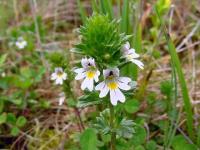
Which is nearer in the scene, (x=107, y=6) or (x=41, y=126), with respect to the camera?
(x=107, y=6)

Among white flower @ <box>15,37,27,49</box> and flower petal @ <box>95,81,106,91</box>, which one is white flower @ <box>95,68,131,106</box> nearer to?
flower petal @ <box>95,81,106,91</box>

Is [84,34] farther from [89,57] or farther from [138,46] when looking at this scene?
[138,46]

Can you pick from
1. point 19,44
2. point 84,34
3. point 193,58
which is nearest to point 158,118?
point 193,58

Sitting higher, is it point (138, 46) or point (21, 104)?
point (138, 46)

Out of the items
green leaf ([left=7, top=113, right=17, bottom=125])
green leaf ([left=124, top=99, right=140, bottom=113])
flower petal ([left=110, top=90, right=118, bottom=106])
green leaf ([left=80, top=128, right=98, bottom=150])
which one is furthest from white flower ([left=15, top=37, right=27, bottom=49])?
flower petal ([left=110, top=90, right=118, bottom=106])

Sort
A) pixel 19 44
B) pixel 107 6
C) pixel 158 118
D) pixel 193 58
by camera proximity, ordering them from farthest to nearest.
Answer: pixel 19 44 → pixel 193 58 → pixel 158 118 → pixel 107 6

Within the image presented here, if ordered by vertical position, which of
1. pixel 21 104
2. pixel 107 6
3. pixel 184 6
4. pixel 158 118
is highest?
pixel 184 6

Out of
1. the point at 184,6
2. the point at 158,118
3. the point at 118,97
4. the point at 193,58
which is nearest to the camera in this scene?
the point at 118,97

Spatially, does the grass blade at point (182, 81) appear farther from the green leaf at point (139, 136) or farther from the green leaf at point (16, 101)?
the green leaf at point (16, 101)
